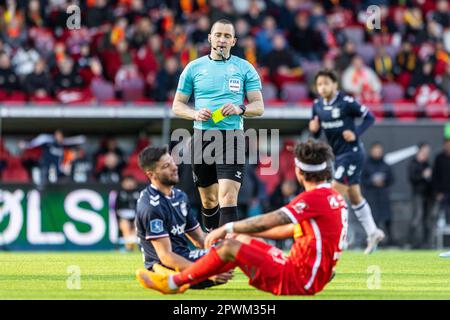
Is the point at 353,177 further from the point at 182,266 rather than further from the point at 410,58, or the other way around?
the point at 410,58

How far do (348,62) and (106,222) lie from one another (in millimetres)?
7092

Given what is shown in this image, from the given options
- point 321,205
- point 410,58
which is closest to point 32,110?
point 410,58

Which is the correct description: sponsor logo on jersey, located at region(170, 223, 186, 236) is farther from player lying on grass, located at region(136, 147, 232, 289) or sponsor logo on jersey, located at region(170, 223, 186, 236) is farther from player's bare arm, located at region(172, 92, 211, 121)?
player's bare arm, located at region(172, 92, 211, 121)

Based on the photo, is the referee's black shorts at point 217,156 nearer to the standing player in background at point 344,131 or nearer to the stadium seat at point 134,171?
the standing player in background at point 344,131

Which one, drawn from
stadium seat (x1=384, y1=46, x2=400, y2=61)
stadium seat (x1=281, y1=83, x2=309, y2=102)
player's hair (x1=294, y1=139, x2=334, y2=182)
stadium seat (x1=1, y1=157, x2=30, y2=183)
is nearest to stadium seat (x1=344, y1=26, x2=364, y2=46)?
stadium seat (x1=384, y1=46, x2=400, y2=61)

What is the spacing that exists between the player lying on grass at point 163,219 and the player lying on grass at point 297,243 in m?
0.60

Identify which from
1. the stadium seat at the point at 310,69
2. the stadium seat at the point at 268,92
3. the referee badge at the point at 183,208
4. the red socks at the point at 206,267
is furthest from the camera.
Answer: the stadium seat at the point at 310,69

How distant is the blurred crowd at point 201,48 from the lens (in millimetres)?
21250

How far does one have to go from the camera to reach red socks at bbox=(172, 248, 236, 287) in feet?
27.9

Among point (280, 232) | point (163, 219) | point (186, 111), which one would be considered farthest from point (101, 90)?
point (280, 232)

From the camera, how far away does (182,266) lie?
9.23 meters

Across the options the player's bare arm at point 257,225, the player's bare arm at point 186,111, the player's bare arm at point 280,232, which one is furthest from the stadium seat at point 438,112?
the player's bare arm at point 257,225

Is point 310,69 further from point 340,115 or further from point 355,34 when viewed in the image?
point 340,115

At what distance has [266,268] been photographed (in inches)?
335
